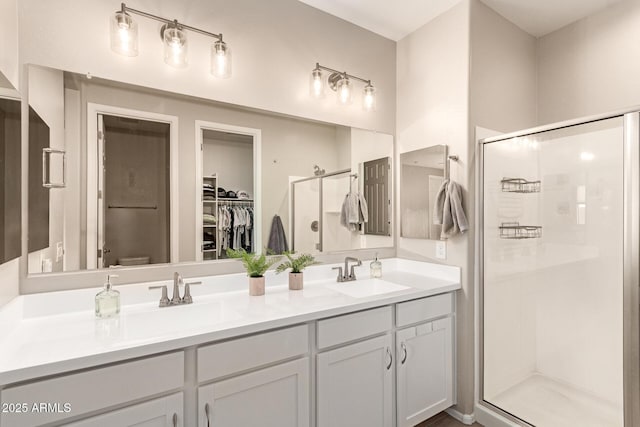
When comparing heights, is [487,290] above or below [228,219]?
below

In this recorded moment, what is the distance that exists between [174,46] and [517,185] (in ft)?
7.14

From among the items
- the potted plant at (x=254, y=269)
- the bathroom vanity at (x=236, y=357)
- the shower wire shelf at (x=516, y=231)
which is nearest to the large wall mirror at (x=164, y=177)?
the potted plant at (x=254, y=269)

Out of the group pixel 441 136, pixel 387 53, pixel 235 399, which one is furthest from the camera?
pixel 387 53

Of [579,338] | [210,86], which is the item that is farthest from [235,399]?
[579,338]

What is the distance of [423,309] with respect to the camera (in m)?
1.97

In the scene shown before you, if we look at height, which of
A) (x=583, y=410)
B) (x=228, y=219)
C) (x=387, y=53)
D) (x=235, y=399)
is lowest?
(x=583, y=410)

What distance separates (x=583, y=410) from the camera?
5.94 ft

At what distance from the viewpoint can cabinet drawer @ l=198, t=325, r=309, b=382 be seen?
1.24 m

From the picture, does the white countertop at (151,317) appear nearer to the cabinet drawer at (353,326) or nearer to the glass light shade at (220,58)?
the cabinet drawer at (353,326)

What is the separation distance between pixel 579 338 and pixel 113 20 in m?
3.04

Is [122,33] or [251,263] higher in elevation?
[122,33]

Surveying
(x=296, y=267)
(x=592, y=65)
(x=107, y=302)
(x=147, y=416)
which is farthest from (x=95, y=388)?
(x=592, y=65)

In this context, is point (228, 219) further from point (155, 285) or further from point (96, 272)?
point (96, 272)

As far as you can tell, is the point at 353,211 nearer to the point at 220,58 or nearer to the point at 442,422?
the point at 220,58
